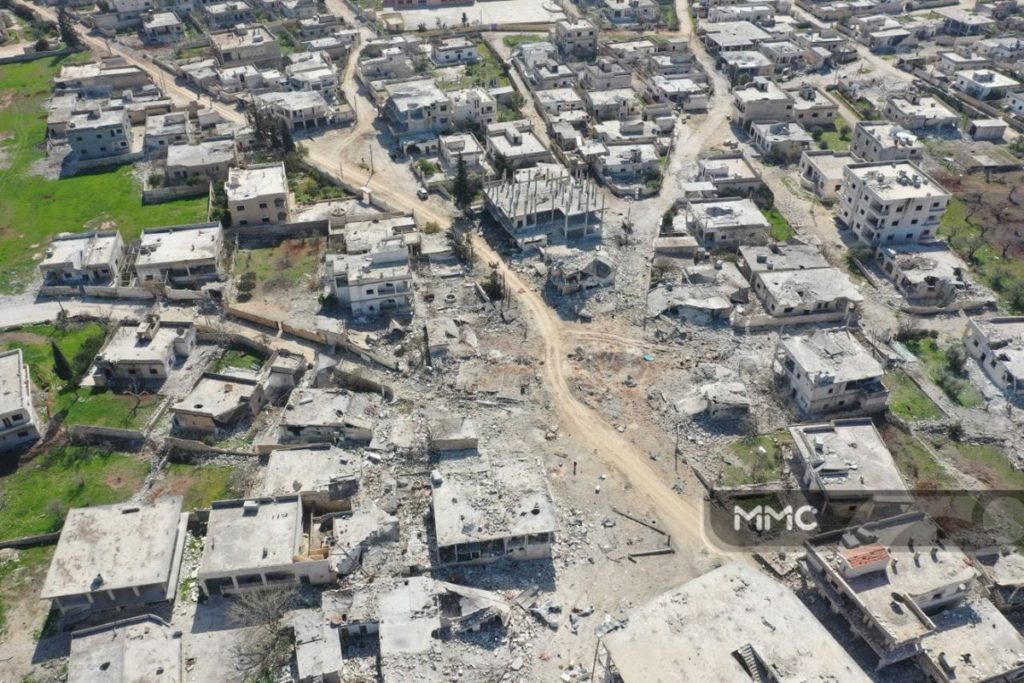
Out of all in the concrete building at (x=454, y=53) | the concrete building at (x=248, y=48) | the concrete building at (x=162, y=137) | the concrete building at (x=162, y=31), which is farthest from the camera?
the concrete building at (x=162, y=31)

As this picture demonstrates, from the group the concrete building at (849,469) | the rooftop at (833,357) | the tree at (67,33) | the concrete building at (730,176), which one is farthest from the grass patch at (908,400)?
the tree at (67,33)

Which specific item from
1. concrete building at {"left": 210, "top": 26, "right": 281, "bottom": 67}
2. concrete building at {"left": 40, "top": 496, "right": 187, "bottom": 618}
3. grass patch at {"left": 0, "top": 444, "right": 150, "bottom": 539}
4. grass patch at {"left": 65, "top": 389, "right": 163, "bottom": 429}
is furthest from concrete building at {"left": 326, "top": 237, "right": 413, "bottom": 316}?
concrete building at {"left": 210, "top": 26, "right": 281, "bottom": 67}

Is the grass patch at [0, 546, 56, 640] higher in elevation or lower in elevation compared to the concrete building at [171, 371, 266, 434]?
lower

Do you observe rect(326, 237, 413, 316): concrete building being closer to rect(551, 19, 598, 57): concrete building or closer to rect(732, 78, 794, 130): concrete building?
rect(732, 78, 794, 130): concrete building

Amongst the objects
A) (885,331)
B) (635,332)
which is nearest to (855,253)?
(885,331)

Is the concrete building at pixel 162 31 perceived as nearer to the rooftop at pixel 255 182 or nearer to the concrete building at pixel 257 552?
the rooftop at pixel 255 182

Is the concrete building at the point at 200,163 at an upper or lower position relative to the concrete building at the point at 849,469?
lower
